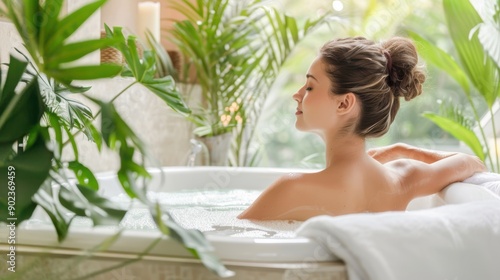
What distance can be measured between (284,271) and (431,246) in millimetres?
298

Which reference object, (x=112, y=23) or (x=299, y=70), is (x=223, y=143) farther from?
(x=299, y=70)

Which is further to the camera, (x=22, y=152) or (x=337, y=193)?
(x=337, y=193)

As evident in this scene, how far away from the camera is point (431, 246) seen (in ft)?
4.96

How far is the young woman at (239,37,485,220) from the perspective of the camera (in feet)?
6.37

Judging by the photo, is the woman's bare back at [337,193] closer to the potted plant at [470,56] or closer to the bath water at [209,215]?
the bath water at [209,215]

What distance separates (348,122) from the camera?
1977 mm

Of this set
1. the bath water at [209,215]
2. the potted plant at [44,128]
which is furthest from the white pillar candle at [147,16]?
the potted plant at [44,128]

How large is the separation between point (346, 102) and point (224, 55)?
1978mm

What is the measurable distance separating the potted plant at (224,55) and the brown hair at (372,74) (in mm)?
1693

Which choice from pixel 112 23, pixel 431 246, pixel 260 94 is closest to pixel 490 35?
pixel 260 94

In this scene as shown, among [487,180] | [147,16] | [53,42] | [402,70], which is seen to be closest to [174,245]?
[53,42]

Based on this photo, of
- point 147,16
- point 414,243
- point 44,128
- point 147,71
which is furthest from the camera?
point 147,16

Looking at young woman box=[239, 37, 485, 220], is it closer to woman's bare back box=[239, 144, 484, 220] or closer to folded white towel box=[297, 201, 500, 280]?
woman's bare back box=[239, 144, 484, 220]

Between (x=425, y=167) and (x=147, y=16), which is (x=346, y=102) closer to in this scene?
(x=425, y=167)
